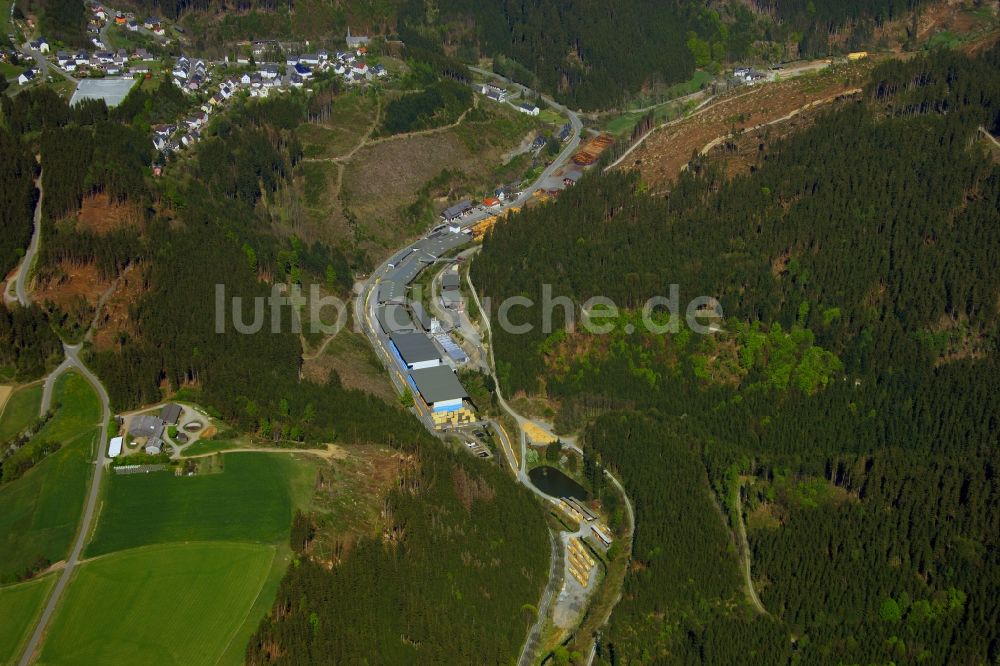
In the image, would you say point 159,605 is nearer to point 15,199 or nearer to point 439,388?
point 439,388

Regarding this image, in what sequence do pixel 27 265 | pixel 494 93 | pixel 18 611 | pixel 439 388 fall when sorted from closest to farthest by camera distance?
pixel 18 611, pixel 439 388, pixel 27 265, pixel 494 93

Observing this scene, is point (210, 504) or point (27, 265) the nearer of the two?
point (210, 504)

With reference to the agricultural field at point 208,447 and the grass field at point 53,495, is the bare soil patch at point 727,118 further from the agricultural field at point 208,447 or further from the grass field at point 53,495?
the grass field at point 53,495

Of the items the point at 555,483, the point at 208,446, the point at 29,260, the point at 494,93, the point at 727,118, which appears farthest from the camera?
the point at 494,93

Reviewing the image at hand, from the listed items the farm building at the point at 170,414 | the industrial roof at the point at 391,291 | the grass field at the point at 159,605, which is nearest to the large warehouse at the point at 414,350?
the industrial roof at the point at 391,291

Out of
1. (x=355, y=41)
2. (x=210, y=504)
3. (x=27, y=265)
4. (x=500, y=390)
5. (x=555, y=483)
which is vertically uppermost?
(x=355, y=41)

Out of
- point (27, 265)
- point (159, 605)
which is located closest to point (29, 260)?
point (27, 265)

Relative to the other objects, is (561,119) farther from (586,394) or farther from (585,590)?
(585,590)

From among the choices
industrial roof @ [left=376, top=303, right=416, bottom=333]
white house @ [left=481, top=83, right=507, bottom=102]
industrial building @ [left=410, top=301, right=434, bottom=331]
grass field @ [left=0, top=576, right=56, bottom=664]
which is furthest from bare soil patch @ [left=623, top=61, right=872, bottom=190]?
grass field @ [left=0, top=576, right=56, bottom=664]
